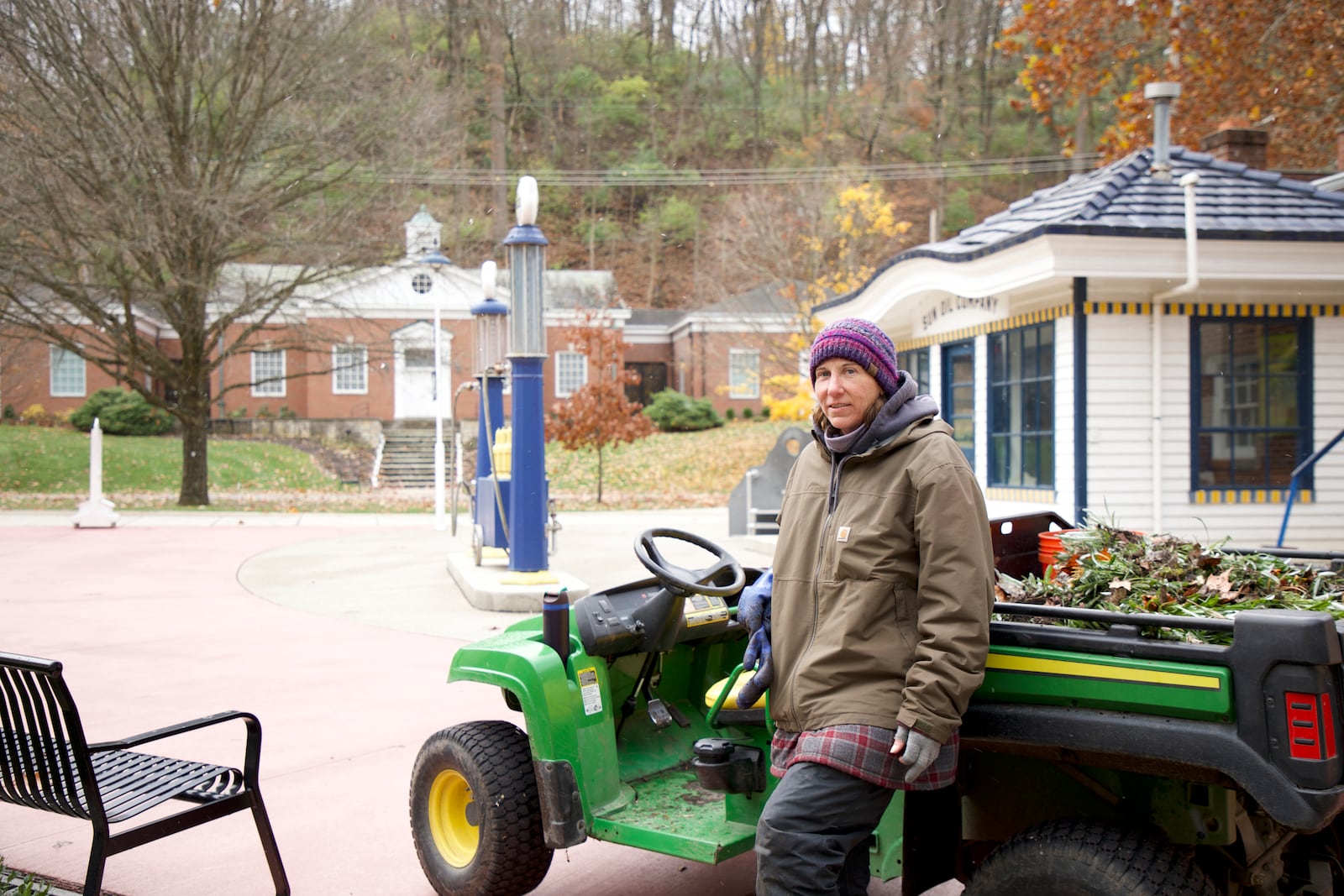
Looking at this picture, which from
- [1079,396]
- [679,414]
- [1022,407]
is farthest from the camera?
[679,414]

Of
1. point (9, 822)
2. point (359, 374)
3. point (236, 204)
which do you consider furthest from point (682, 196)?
point (9, 822)

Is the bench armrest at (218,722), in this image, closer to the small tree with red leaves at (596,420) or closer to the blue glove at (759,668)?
the blue glove at (759,668)

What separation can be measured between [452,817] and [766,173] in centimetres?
4942

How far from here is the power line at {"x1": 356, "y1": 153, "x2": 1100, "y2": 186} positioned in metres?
43.5

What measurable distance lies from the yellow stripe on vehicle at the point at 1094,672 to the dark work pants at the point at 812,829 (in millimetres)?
449

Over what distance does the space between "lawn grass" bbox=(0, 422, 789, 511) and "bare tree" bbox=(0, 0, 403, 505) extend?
10.9ft

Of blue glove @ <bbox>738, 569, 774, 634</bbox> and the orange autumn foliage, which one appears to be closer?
blue glove @ <bbox>738, 569, 774, 634</bbox>

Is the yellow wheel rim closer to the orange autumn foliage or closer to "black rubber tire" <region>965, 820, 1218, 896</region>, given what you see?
"black rubber tire" <region>965, 820, 1218, 896</region>

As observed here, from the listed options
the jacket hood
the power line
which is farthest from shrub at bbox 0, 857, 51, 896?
the power line

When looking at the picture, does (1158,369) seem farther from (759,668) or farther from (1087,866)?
(1087,866)

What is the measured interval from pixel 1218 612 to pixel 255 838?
3.81 m

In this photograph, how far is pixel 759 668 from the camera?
120 inches

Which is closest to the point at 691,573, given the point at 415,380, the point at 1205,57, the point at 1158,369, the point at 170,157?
the point at 1158,369

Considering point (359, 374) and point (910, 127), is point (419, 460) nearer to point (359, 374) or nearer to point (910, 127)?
point (359, 374)
